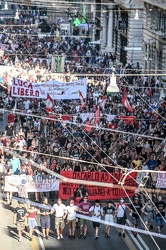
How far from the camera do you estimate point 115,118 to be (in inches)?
1518

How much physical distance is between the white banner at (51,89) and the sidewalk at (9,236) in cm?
1015

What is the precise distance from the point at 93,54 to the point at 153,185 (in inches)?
1693

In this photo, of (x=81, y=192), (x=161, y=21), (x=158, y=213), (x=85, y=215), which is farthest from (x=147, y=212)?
(x=161, y=21)

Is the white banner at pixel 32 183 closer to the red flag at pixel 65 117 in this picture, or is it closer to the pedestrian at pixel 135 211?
the pedestrian at pixel 135 211

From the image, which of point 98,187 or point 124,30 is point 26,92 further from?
point 124,30

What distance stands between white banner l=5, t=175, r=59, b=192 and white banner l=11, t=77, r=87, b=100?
30.8ft

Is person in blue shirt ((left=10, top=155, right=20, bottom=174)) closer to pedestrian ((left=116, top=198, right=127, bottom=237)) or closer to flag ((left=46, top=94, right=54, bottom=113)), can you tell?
pedestrian ((left=116, top=198, right=127, bottom=237))

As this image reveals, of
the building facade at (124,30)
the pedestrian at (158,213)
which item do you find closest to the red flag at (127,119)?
the pedestrian at (158,213)

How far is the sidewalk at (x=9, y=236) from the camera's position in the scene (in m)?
24.5

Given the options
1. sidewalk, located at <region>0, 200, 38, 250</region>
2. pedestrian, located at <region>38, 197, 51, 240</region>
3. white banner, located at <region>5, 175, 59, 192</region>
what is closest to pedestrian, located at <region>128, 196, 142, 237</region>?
pedestrian, located at <region>38, 197, 51, 240</region>

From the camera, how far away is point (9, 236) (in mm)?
25375

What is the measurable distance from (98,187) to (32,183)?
6.65 ft

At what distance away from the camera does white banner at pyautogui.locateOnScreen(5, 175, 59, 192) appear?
91.5 feet

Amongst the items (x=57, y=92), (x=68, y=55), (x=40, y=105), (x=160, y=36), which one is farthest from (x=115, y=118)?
(x=68, y=55)
